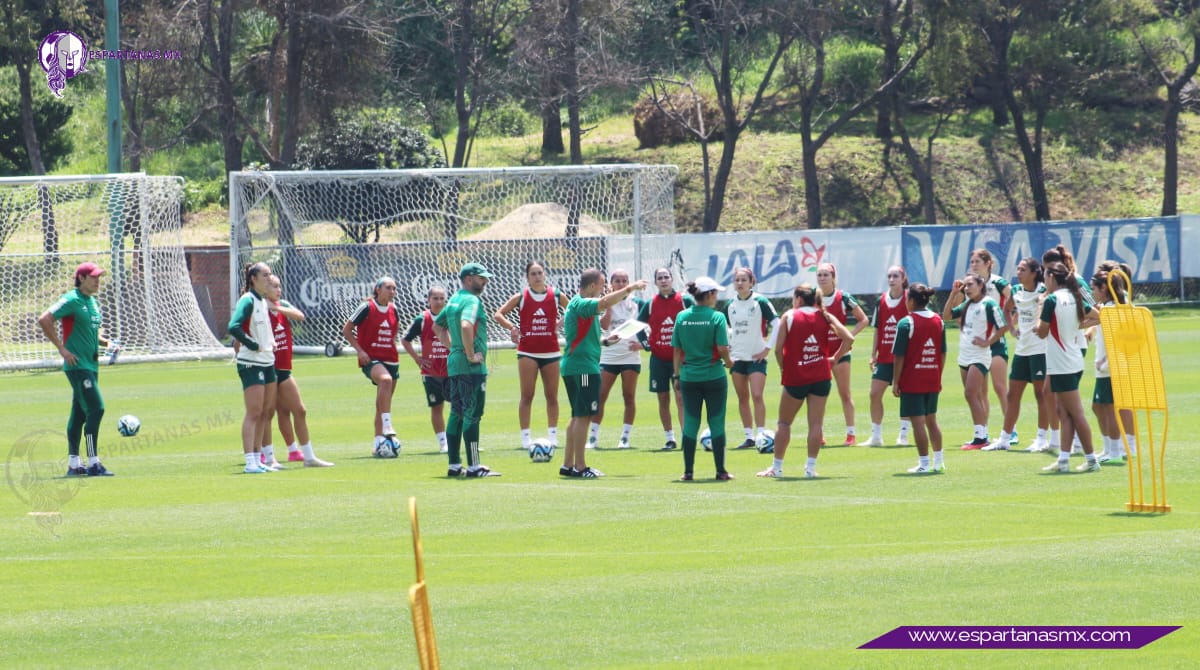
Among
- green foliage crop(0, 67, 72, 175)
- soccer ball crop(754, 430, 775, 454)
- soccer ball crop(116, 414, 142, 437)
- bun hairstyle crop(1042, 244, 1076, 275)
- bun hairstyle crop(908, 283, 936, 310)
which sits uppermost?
green foliage crop(0, 67, 72, 175)

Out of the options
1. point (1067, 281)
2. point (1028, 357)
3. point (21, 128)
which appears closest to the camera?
point (1067, 281)

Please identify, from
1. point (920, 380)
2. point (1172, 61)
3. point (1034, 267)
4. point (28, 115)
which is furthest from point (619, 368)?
point (1172, 61)

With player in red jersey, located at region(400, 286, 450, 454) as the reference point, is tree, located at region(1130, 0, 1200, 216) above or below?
above

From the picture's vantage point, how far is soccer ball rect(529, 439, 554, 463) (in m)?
16.2

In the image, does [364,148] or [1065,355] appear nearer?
[1065,355]

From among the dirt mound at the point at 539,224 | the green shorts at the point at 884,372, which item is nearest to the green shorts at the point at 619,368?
the green shorts at the point at 884,372

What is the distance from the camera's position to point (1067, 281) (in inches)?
569

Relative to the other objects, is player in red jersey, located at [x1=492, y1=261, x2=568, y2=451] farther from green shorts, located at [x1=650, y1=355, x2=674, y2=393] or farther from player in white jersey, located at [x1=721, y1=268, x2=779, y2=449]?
player in white jersey, located at [x1=721, y1=268, x2=779, y2=449]

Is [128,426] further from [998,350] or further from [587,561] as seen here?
[998,350]

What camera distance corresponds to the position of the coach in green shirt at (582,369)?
14.6 meters

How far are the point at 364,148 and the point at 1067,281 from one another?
3266 cm

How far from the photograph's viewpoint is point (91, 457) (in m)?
15.8

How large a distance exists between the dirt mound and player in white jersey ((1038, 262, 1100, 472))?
24.2m

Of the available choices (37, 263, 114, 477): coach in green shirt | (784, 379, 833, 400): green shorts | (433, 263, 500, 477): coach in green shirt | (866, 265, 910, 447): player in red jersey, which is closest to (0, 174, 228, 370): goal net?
(37, 263, 114, 477): coach in green shirt
